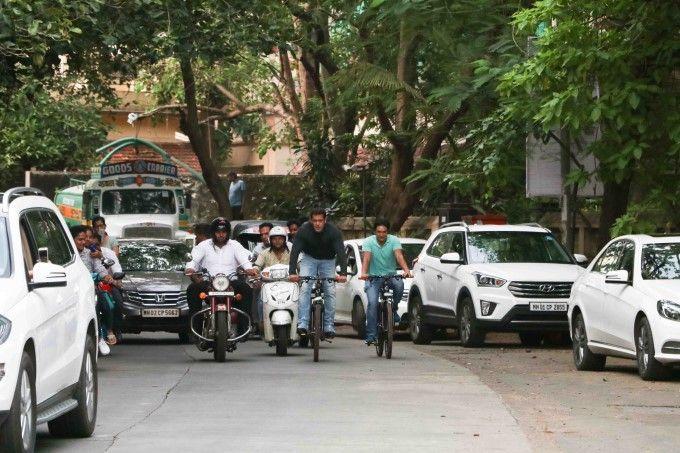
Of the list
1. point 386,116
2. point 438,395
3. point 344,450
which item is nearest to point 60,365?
point 344,450

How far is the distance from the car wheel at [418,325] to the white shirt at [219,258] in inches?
192

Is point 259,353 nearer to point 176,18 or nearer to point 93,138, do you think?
point 176,18

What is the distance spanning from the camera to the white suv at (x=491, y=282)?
23.0m

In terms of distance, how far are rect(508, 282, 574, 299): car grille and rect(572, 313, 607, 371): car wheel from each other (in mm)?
3486

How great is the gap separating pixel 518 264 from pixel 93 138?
28.2m

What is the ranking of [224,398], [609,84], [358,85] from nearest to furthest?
[224,398] < [609,84] < [358,85]

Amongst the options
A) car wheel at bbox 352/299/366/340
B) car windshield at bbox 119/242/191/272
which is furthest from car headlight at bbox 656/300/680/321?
car windshield at bbox 119/242/191/272

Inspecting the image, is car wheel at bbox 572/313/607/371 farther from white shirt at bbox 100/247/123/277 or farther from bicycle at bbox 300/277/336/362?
white shirt at bbox 100/247/123/277

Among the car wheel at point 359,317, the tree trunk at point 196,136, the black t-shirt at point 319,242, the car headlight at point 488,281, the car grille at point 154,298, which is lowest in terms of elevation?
the car wheel at point 359,317

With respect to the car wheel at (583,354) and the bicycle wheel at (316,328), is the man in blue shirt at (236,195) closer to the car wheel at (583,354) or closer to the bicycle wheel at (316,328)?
the bicycle wheel at (316,328)

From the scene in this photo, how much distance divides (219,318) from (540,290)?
17.2 ft

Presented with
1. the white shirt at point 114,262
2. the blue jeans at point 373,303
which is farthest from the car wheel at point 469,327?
the white shirt at point 114,262

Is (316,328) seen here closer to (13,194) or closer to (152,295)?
(152,295)

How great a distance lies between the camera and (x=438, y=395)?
1560 cm
